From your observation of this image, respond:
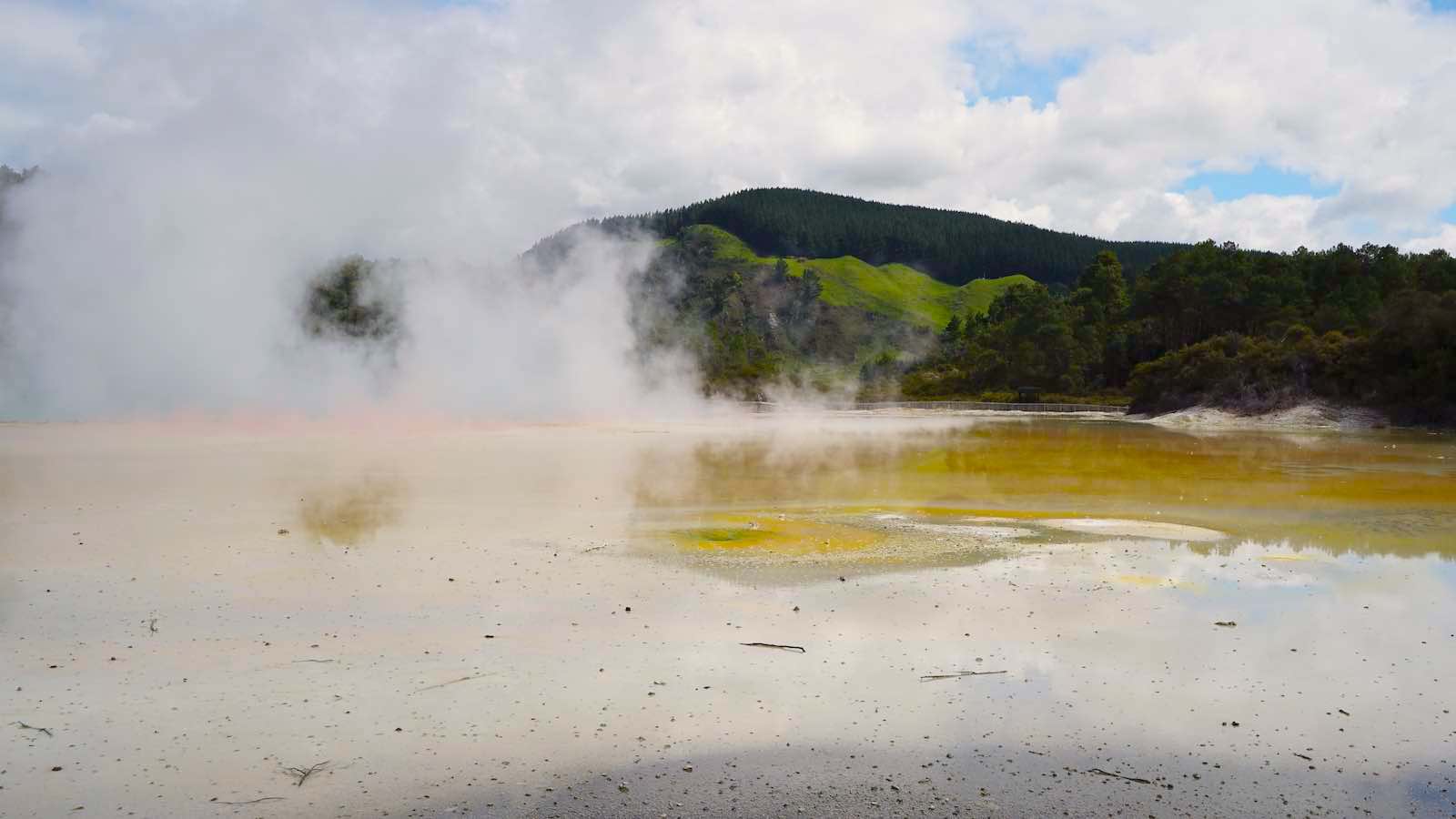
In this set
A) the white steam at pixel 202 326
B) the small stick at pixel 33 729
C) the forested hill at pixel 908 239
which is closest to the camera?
the small stick at pixel 33 729

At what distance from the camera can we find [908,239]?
577 feet

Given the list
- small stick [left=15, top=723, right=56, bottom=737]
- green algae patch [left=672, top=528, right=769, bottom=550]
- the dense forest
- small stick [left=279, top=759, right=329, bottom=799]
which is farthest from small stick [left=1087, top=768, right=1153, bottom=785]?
the dense forest

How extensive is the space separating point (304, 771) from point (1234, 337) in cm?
5327

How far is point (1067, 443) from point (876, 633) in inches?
968

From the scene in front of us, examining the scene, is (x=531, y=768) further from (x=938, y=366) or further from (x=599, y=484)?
(x=938, y=366)

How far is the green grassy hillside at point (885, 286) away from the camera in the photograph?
488ft

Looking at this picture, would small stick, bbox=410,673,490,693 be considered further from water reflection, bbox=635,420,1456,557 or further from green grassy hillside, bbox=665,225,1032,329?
green grassy hillside, bbox=665,225,1032,329

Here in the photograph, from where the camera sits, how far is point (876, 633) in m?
7.60

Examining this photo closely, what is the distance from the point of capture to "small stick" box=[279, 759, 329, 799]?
5.08 meters

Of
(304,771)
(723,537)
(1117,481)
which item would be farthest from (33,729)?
(1117,481)

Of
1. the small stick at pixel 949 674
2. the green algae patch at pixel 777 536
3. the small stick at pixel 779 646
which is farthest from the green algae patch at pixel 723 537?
the small stick at pixel 949 674

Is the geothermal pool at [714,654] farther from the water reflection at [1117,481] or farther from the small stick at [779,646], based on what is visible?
the water reflection at [1117,481]

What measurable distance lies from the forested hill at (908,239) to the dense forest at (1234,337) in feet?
262

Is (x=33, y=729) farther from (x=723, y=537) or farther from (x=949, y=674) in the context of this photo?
(x=723, y=537)
